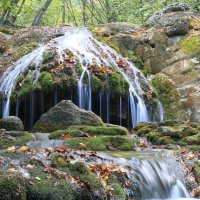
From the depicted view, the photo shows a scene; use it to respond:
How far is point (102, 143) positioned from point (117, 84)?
189 inches

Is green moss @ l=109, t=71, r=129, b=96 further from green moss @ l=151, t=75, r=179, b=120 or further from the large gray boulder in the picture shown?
the large gray boulder

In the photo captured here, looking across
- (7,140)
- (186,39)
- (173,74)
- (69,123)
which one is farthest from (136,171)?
(186,39)

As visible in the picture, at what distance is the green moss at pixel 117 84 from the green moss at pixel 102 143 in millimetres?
4188

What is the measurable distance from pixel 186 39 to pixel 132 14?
8.80m

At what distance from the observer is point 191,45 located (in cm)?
1550

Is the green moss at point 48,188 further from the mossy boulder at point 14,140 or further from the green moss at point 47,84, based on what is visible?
the green moss at point 47,84

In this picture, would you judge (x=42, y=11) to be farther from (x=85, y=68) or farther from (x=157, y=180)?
(x=157, y=180)

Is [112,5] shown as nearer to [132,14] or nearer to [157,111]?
[132,14]

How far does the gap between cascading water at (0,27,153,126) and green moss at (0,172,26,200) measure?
23.3ft

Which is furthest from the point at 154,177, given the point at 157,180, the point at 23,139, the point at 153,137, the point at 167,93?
the point at 167,93

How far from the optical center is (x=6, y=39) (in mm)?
16406

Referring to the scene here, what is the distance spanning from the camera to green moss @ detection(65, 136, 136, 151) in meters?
7.06

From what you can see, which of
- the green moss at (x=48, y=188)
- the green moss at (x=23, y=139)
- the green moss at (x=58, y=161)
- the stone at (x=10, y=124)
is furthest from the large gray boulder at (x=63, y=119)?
the green moss at (x=48, y=188)

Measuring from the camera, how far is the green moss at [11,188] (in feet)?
13.0
